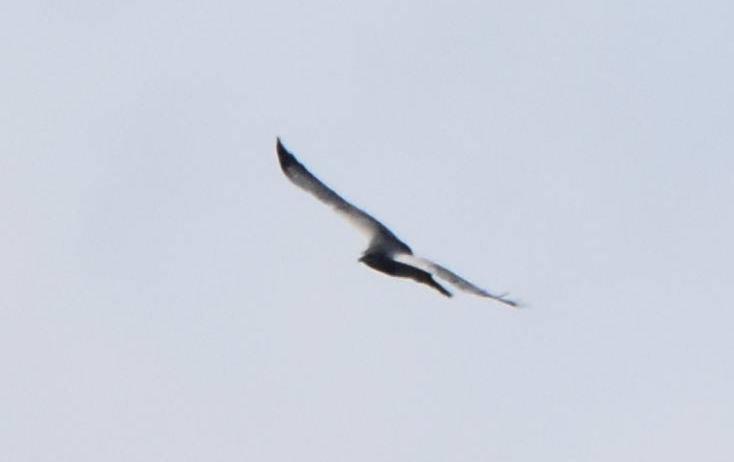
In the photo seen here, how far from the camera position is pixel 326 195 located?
114 ft

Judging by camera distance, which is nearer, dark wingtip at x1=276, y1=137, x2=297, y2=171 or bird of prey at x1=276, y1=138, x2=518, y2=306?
bird of prey at x1=276, y1=138, x2=518, y2=306

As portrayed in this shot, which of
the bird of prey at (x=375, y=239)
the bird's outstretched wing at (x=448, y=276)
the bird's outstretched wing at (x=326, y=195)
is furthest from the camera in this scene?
the bird's outstretched wing at (x=326, y=195)

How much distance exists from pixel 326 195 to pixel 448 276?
5128 millimetres

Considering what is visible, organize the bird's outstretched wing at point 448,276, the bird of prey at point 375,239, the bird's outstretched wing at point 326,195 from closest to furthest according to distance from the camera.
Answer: the bird's outstretched wing at point 448,276 → the bird of prey at point 375,239 → the bird's outstretched wing at point 326,195

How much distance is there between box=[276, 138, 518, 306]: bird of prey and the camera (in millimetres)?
32844

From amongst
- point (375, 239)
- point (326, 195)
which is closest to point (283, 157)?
point (326, 195)

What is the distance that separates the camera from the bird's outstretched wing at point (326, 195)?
34.3 m

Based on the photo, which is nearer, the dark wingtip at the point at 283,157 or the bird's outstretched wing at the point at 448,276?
the bird's outstretched wing at the point at 448,276

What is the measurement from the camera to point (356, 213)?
34500 millimetres

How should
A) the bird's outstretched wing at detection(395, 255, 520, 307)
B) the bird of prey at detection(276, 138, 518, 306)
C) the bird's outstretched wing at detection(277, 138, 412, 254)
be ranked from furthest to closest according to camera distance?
the bird's outstretched wing at detection(277, 138, 412, 254)
the bird of prey at detection(276, 138, 518, 306)
the bird's outstretched wing at detection(395, 255, 520, 307)

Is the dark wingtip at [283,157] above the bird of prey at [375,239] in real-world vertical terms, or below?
above

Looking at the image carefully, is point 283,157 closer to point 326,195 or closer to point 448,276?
point 326,195

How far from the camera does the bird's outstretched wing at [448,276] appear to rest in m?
27.8

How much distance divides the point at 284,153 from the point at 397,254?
327cm
